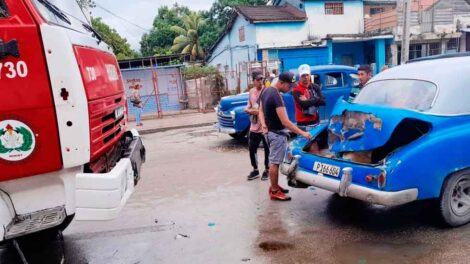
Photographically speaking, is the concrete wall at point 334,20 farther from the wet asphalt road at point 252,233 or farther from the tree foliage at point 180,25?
the wet asphalt road at point 252,233

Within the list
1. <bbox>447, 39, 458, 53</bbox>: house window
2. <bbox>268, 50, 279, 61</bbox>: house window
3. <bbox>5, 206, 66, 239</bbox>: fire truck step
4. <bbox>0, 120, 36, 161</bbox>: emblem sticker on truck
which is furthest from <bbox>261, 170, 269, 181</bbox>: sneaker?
<bbox>447, 39, 458, 53</bbox>: house window

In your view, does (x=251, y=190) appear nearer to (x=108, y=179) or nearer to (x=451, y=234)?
(x=451, y=234)

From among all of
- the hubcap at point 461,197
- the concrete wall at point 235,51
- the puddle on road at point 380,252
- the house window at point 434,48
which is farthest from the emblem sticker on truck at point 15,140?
the house window at point 434,48

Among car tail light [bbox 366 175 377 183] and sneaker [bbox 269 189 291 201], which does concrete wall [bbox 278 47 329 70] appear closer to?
sneaker [bbox 269 189 291 201]

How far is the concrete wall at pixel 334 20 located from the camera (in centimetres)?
2581

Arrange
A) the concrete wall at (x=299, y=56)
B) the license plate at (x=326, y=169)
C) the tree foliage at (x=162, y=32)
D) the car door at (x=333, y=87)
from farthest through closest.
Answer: the tree foliage at (x=162, y=32), the concrete wall at (x=299, y=56), the car door at (x=333, y=87), the license plate at (x=326, y=169)

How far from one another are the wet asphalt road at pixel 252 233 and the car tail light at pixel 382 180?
0.59 metres

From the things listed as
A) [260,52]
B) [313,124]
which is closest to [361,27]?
[260,52]

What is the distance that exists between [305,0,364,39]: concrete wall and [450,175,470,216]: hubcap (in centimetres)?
2252

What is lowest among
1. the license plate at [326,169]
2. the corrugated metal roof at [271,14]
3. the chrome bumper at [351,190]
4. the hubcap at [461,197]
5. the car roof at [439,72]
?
the hubcap at [461,197]

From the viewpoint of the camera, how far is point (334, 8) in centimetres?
2627

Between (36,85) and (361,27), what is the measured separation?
26.9 metres

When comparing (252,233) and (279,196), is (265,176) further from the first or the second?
(252,233)

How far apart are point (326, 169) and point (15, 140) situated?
124 inches
